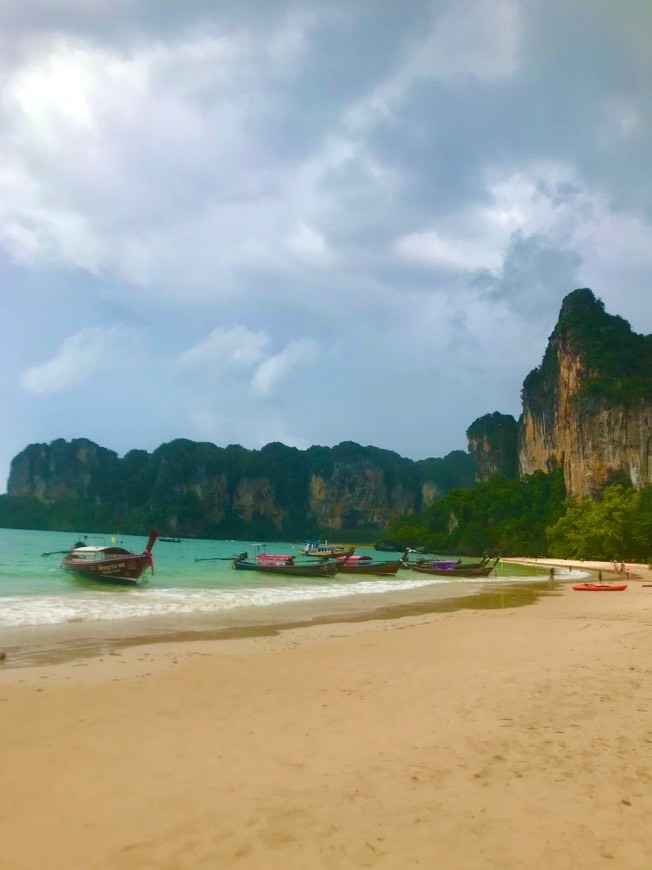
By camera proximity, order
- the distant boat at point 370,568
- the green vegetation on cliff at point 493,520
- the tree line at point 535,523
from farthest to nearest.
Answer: the green vegetation on cliff at point 493,520 < the tree line at point 535,523 < the distant boat at point 370,568

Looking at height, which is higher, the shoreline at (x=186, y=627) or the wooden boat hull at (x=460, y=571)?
the shoreline at (x=186, y=627)

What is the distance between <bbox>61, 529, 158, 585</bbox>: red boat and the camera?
25797mm

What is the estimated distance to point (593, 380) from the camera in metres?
84.5

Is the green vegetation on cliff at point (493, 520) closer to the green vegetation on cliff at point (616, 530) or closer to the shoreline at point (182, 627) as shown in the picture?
the green vegetation on cliff at point (616, 530)

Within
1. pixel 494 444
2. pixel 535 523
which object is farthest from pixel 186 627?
pixel 494 444

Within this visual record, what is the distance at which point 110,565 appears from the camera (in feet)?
84.7

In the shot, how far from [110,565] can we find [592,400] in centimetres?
7299

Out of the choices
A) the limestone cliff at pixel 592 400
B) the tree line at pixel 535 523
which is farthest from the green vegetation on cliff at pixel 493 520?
the limestone cliff at pixel 592 400

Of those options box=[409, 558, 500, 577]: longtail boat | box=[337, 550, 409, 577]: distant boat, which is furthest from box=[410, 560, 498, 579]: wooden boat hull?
box=[337, 550, 409, 577]: distant boat

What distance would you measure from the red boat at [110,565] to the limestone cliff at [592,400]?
215ft

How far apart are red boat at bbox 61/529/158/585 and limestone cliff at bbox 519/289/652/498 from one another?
215 ft

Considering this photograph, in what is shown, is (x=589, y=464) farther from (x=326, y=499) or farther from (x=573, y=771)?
(x=326, y=499)

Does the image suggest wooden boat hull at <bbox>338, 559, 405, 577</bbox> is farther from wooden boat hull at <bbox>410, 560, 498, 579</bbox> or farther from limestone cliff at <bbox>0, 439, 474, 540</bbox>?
limestone cliff at <bbox>0, 439, 474, 540</bbox>

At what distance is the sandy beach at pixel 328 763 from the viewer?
3.49m
